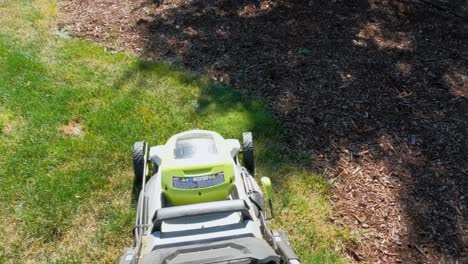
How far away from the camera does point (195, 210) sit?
10.7 feet

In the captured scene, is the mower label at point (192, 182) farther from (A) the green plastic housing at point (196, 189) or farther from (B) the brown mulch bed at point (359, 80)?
(B) the brown mulch bed at point (359, 80)

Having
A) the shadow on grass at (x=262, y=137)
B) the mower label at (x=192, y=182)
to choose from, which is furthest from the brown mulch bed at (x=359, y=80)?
the mower label at (x=192, y=182)

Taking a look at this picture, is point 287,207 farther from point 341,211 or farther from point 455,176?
point 455,176

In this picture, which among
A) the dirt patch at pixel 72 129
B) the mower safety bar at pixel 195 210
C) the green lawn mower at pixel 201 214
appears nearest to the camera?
the green lawn mower at pixel 201 214

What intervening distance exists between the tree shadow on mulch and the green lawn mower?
1410 mm

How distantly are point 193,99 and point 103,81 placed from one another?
4.66 feet

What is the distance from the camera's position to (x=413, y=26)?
750 cm

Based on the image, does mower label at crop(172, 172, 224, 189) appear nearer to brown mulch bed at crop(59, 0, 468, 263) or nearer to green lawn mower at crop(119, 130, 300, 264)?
green lawn mower at crop(119, 130, 300, 264)

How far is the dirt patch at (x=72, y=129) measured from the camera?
5.36 meters

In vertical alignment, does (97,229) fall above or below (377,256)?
above

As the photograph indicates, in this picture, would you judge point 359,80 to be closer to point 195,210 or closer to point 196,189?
point 196,189

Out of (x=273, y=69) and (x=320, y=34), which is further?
(x=320, y=34)

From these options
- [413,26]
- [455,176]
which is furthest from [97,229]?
[413,26]

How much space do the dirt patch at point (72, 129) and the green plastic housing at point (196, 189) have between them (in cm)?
230
